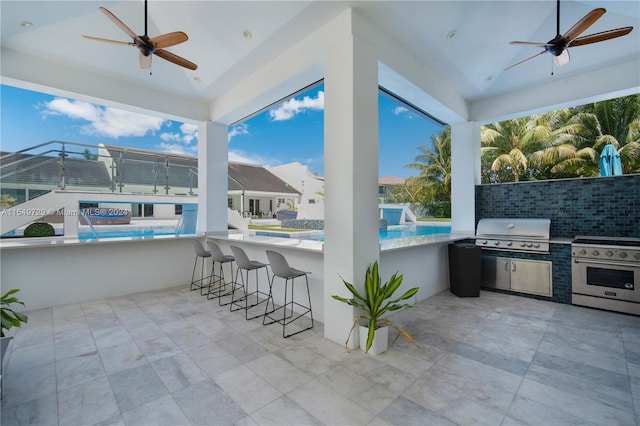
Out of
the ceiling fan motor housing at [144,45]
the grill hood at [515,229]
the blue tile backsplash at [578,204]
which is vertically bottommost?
the grill hood at [515,229]

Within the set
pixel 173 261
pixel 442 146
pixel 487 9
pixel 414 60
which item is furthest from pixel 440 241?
pixel 442 146

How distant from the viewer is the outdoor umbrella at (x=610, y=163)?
4297mm

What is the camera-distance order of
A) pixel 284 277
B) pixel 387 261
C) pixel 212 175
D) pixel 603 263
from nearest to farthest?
1. pixel 284 277
2. pixel 387 261
3. pixel 603 263
4. pixel 212 175

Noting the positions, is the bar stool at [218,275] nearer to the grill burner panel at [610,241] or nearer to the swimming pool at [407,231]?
the swimming pool at [407,231]

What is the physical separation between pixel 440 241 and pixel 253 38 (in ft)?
12.3

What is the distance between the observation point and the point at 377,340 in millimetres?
2564

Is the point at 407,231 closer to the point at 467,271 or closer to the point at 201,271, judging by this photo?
the point at 467,271

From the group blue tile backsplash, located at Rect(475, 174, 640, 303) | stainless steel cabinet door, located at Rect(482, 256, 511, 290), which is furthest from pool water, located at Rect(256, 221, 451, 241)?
stainless steel cabinet door, located at Rect(482, 256, 511, 290)

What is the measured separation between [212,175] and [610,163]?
6.76m

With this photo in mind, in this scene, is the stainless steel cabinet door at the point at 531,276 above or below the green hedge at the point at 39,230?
below

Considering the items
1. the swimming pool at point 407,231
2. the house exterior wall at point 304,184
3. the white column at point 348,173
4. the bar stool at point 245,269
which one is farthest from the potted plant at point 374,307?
the house exterior wall at point 304,184

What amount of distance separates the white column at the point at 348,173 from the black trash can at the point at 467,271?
6.75ft

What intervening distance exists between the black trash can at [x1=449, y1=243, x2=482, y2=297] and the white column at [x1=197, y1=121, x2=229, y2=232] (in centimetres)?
437

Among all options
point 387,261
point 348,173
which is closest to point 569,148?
point 387,261
